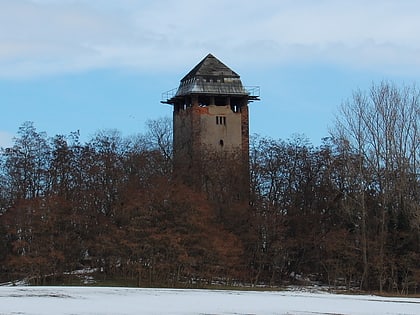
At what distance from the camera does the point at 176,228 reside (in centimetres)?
6088

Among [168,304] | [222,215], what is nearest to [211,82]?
[222,215]

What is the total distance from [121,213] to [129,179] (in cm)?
660

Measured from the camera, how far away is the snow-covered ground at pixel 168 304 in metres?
31.4

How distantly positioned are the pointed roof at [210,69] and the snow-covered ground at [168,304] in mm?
49952

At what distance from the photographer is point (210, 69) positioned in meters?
91.4

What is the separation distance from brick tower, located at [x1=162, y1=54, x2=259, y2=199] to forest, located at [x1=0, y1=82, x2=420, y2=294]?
7.04 m

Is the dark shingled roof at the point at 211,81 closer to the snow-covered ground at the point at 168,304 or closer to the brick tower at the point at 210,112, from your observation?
the brick tower at the point at 210,112

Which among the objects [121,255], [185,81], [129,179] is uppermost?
[185,81]

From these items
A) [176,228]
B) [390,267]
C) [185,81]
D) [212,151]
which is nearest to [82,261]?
[176,228]

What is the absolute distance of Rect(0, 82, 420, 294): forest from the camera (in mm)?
61062

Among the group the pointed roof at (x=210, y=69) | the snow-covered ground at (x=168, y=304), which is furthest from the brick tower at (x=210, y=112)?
the snow-covered ground at (x=168, y=304)

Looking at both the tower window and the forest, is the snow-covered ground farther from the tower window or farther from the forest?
the tower window

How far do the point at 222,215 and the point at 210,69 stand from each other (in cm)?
2628

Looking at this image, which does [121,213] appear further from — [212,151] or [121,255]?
[212,151]
